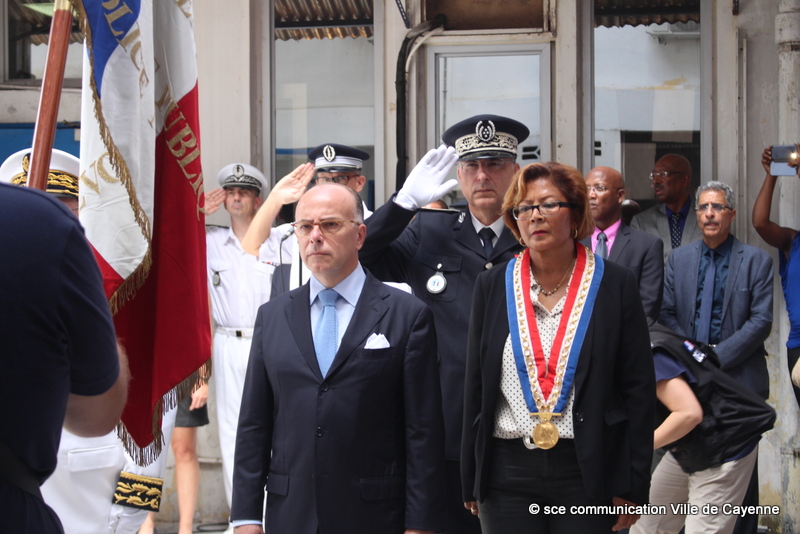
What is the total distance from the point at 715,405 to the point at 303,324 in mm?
1925

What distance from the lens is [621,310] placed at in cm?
325

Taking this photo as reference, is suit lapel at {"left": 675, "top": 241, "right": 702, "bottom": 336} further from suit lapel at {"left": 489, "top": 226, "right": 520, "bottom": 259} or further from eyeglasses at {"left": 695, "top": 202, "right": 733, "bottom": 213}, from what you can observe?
suit lapel at {"left": 489, "top": 226, "right": 520, "bottom": 259}

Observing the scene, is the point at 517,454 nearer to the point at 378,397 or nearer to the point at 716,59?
the point at 378,397

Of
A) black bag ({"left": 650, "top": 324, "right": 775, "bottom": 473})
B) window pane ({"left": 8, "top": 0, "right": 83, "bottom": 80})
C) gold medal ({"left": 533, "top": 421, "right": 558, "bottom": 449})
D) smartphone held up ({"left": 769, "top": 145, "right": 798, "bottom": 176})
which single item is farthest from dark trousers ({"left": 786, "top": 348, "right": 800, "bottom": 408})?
window pane ({"left": 8, "top": 0, "right": 83, "bottom": 80})

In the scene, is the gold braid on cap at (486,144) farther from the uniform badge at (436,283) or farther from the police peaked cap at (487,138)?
the uniform badge at (436,283)

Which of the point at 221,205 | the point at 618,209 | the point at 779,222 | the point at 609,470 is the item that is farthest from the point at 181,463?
the point at 779,222

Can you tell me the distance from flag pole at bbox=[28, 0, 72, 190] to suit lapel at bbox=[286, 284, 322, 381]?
112cm

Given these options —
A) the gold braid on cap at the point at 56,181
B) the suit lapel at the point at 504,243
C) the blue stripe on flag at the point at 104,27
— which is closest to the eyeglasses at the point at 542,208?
the suit lapel at the point at 504,243

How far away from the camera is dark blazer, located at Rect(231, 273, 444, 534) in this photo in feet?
9.89

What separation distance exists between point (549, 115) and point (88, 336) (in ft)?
17.8

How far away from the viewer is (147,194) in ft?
9.66

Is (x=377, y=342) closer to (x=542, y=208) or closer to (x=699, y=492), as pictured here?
(x=542, y=208)

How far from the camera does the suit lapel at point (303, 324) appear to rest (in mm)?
3113

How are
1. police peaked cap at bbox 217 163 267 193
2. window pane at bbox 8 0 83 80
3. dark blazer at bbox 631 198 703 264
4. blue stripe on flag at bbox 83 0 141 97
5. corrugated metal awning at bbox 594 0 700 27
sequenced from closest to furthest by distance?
blue stripe on flag at bbox 83 0 141 97 < dark blazer at bbox 631 198 703 264 < police peaked cap at bbox 217 163 267 193 < corrugated metal awning at bbox 594 0 700 27 < window pane at bbox 8 0 83 80
